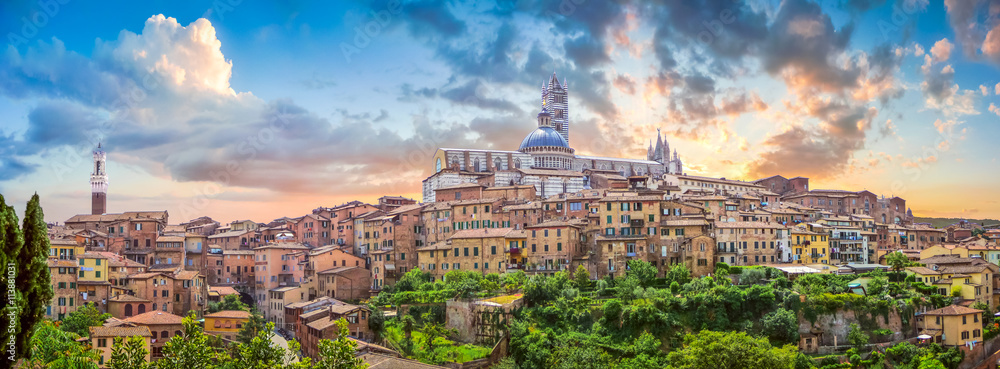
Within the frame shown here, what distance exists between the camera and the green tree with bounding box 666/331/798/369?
4297 centimetres

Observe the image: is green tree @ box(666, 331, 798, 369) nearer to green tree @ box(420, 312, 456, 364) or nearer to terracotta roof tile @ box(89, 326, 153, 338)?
green tree @ box(420, 312, 456, 364)

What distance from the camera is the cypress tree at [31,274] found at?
2094 centimetres

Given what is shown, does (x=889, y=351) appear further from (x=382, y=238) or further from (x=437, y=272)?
(x=382, y=238)

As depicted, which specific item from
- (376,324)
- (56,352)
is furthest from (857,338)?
(56,352)

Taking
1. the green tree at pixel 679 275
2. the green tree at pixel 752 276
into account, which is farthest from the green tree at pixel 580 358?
the green tree at pixel 752 276

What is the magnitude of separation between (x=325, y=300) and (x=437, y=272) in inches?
344

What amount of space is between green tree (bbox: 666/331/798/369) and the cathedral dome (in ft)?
184

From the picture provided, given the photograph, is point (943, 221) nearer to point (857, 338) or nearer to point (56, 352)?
point (857, 338)

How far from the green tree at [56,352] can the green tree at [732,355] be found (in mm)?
28807

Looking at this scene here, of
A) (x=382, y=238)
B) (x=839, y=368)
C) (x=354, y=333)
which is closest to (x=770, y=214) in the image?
Result: (x=839, y=368)

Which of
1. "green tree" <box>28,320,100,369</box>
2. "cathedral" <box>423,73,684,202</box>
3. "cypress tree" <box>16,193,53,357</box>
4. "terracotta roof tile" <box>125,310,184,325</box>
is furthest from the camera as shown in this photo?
"cathedral" <box>423,73,684,202</box>

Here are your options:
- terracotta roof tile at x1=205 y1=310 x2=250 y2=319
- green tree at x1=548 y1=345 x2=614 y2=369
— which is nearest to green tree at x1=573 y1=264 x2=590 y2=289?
green tree at x1=548 y1=345 x2=614 y2=369

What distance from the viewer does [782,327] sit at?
168 feet

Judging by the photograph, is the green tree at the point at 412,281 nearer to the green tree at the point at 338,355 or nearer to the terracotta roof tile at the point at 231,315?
the terracotta roof tile at the point at 231,315
